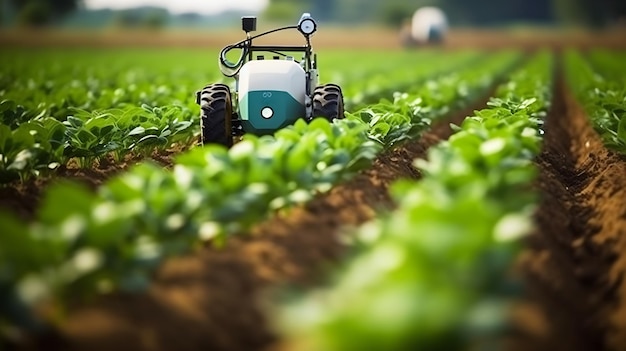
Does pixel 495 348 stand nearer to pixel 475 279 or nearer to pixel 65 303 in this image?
pixel 475 279

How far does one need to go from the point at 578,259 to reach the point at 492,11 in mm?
83965

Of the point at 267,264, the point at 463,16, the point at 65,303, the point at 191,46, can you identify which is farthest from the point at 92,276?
the point at 463,16

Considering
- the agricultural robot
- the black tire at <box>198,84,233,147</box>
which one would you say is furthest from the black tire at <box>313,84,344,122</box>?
the black tire at <box>198,84,233,147</box>

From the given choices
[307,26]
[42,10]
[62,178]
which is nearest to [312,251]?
[62,178]

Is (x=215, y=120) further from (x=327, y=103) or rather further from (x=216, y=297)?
(x=216, y=297)

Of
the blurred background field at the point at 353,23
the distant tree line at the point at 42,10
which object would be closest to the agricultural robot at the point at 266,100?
the blurred background field at the point at 353,23

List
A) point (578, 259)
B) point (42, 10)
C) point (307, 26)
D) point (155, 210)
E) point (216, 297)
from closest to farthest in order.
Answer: point (216, 297)
point (155, 210)
point (578, 259)
point (307, 26)
point (42, 10)

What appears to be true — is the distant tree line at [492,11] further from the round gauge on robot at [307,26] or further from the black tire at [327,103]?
the black tire at [327,103]

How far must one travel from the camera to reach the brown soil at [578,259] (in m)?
4.57

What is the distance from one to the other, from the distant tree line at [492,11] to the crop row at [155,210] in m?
69.5

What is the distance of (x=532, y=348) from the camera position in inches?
160

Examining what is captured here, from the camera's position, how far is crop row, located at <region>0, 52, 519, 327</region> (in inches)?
160

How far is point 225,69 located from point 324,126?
303 centimetres

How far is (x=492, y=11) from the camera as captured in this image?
87.1 meters
